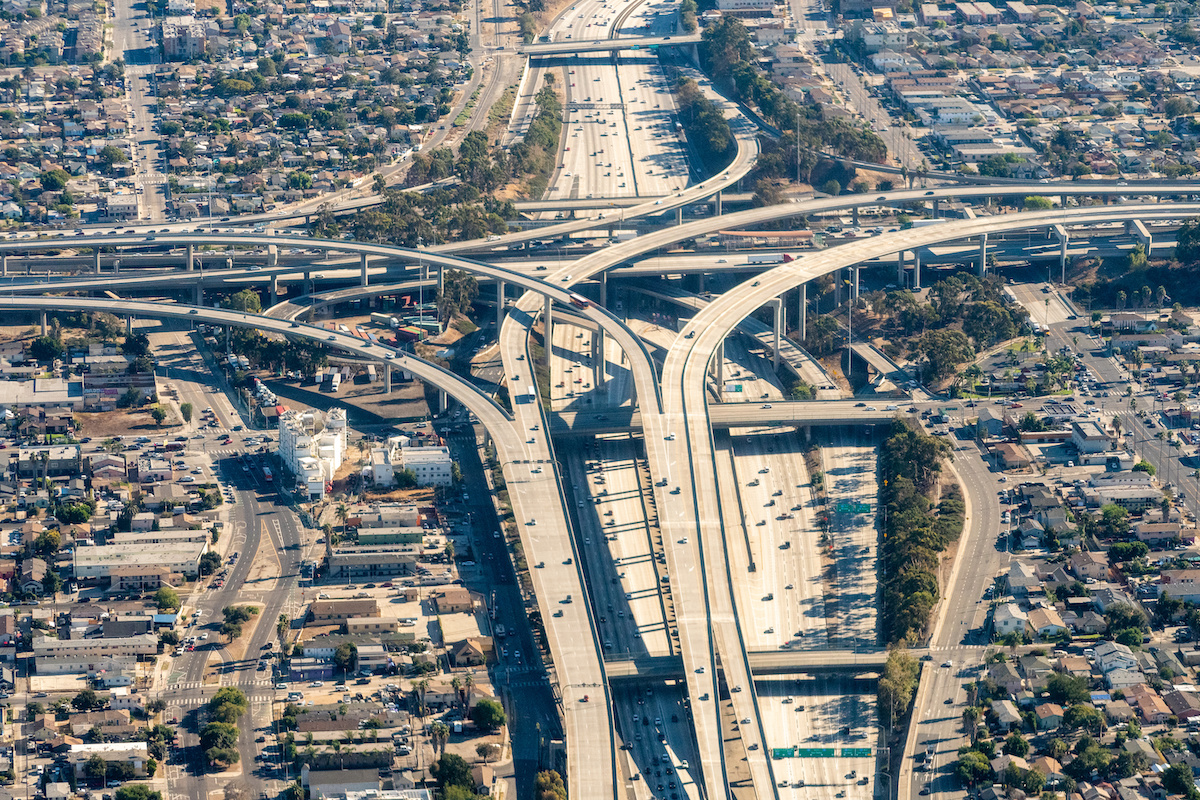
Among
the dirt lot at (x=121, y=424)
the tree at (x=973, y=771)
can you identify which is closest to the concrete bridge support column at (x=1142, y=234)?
the tree at (x=973, y=771)

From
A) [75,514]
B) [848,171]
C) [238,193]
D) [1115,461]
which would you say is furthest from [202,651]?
[848,171]

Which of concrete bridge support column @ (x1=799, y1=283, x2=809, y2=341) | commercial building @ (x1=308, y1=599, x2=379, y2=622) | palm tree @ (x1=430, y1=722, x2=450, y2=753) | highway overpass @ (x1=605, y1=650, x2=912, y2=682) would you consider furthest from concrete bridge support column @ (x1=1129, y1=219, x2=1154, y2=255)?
palm tree @ (x1=430, y1=722, x2=450, y2=753)

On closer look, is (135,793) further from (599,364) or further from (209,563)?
(599,364)

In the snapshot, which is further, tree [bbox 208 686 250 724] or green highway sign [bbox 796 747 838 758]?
green highway sign [bbox 796 747 838 758]

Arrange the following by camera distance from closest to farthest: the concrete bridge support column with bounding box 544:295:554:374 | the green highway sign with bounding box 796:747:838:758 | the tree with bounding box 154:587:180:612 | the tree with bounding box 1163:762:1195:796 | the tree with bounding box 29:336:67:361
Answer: the tree with bounding box 1163:762:1195:796 < the green highway sign with bounding box 796:747:838:758 < the tree with bounding box 154:587:180:612 < the tree with bounding box 29:336:67:361 < the concrete bridge support column with bounding box 544:295:554:374

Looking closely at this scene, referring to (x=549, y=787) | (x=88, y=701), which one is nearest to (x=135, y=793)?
(x=88, y=701)

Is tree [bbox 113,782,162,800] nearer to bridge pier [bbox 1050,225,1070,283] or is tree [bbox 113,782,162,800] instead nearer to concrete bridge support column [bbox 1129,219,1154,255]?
bridge pier [bbox 1050,225,1070,283]
